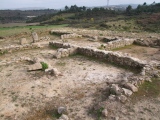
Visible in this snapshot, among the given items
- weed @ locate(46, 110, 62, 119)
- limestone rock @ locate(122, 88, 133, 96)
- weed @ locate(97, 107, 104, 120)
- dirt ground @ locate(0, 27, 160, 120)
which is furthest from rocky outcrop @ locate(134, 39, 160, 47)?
weed @ locate(46, 110, 62, 119)

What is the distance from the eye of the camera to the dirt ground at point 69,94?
7.75 meters

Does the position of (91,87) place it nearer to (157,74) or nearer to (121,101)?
(121,101)

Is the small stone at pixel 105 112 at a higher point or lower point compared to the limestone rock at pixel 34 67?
higher

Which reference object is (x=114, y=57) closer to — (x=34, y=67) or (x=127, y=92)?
(x=127, y=92)

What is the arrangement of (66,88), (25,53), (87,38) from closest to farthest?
(66,88) < (25,53) < (87,38)

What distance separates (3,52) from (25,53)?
6.04 ft

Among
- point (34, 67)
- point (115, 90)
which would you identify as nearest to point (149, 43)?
point (34, 67)

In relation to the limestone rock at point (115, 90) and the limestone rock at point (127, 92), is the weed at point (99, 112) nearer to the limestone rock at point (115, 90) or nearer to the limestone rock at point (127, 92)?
the limestone rock at point (115, 90)

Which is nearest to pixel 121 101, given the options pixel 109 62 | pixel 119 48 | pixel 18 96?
pixel 18 96

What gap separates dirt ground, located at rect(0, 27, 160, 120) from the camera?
25.4 ft

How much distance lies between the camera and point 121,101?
8.16 m

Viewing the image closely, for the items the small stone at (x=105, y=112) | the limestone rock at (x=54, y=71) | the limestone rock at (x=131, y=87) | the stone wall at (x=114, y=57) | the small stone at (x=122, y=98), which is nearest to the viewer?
the small stone at (x=105, y=112)

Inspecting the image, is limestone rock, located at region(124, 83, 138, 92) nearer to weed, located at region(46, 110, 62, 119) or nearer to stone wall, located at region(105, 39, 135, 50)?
A: weed, located at region(46, 110, 62, 119)

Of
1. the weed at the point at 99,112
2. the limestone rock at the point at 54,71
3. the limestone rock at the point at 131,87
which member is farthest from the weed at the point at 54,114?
the limestone rock at the point at 54,71
